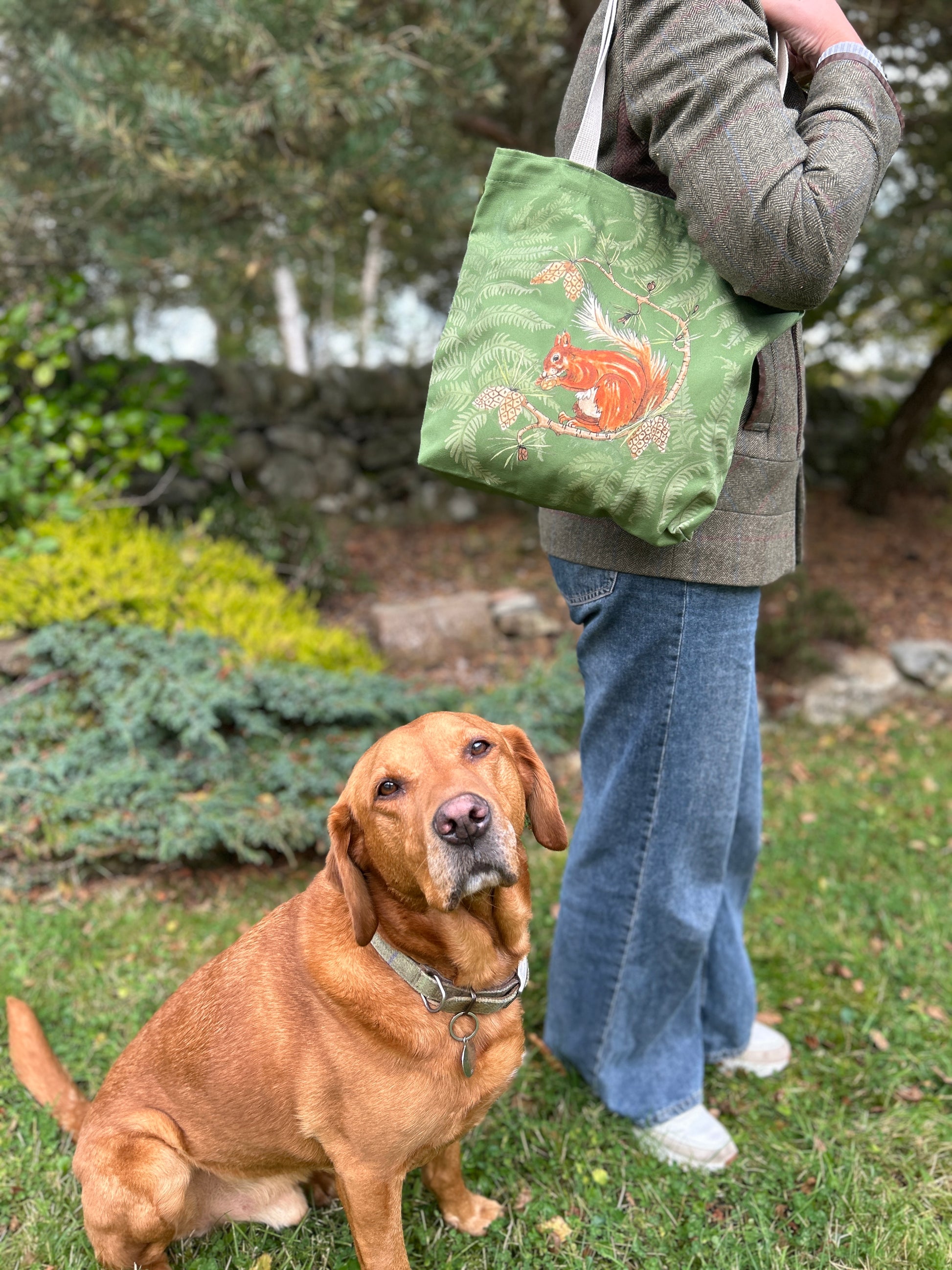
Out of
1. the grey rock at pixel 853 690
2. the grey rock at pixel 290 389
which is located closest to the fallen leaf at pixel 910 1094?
the grey rock at pixel 853 690

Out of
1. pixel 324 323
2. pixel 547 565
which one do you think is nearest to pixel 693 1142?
pixel 547 565

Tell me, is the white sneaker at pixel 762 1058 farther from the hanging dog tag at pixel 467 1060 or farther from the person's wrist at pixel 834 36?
the person's wrist at pixel 834 36

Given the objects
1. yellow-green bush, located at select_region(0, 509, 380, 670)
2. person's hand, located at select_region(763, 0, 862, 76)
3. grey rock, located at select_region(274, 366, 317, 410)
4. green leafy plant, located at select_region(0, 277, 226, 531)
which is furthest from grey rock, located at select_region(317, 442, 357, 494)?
person's hand, located at select_region(763, 0, 862, 76)

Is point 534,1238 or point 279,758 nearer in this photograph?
point 534,1238

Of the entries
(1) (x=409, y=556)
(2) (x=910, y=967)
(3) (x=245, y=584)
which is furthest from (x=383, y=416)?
(2) (x=910, y=967)

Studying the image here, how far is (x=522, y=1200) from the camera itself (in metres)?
2.23

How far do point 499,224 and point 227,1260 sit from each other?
231 cm

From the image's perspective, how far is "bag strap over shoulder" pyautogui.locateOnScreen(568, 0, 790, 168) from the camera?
1667 mm

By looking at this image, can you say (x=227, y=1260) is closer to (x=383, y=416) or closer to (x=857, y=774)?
(x=857, y=774)

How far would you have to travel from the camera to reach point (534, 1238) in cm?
211

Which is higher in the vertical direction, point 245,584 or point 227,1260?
point 227,1260

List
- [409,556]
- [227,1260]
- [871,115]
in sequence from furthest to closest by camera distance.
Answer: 1. [409,556]
2. [227,1260]
3. [871,115]

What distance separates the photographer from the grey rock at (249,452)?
22.7 ft

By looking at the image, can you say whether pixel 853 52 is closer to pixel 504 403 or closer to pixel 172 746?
pixel 504 403
